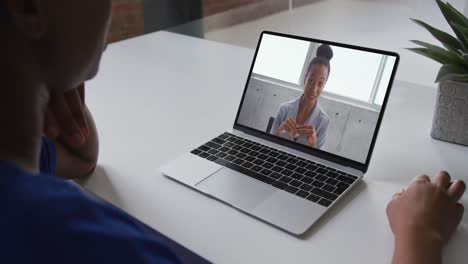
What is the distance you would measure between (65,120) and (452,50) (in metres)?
0.69

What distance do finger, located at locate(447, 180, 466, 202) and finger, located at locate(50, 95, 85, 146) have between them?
54cm

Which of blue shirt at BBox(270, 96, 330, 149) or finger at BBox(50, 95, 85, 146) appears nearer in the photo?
finger at BBox(50, 95, 85, 146)

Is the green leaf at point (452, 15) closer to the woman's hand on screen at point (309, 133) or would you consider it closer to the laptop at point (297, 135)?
the laptop at point (297, 135)

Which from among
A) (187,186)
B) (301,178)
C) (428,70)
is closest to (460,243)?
(301,178)

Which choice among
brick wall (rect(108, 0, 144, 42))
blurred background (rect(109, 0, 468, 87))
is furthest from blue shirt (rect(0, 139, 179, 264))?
brick wall (rect(108, 0, 144, 42))

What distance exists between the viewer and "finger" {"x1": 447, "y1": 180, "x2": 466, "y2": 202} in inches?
27.1

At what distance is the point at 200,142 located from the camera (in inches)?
36.3

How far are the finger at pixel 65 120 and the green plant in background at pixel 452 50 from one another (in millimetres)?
608

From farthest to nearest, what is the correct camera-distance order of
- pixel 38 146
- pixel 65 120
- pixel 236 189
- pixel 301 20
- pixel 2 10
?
pixel 301 20 → pixel 236 189 → pixel 65 120 → pixel 38 146 → pixel 2 10

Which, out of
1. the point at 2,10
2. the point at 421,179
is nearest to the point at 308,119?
the point at 421,179

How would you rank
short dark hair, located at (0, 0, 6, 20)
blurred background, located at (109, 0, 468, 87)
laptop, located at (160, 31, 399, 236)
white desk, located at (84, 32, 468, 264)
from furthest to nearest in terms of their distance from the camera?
blurred background, located at (109, 0, 468, 87) → laptop, located at (160, 31, 399, 236) → white desk, located at (84, 32, 468, 264) → short dark hair, located at (0, 0, 6, 20)

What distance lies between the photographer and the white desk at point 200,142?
636 mm

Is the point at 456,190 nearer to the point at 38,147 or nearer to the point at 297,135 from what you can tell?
the point at 297,135

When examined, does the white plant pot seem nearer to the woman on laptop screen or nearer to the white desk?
the white desk
